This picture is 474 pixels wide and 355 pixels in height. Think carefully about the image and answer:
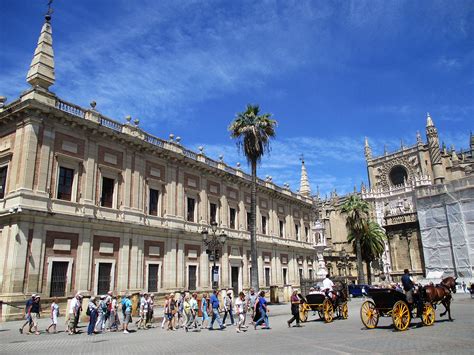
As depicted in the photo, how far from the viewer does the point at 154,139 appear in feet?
91.0

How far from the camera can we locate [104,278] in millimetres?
22609

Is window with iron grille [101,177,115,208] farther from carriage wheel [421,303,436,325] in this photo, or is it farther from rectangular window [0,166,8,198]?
carriage wheel [421,303,436,325]

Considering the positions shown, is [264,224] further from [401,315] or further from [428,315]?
[401,315]

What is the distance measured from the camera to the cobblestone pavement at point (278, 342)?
8.67 m

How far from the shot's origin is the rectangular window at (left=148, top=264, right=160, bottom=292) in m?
25.4

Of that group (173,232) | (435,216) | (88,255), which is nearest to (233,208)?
(173,232)

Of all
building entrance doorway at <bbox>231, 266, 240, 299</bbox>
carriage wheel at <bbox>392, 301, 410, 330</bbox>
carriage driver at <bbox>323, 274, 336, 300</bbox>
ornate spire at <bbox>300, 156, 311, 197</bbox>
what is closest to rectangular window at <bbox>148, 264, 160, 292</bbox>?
building entrance doorway at <bbox>231, 266, 240, 299</bbox>

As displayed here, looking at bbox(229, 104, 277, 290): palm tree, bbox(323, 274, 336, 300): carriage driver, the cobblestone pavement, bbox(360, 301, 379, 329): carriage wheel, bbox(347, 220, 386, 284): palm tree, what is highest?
bbox(229, 104, 277, 290): palm tree

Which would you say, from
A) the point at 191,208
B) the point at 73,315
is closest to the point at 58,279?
the point at 73,315

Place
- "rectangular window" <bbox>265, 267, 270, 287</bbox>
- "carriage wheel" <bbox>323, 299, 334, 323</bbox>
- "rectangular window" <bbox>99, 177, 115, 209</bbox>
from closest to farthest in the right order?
"carriage wheel" <bbox>323, 299, 334, 323</bbox> → "rectangular window" <bbox>99, 177, 115, 209</bbox> → "rectangular window" <bbox>265, 267, 270, 287</bbox>

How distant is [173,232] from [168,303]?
12058 millimetres

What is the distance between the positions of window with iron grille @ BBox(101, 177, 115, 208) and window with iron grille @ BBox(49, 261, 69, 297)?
177 inches

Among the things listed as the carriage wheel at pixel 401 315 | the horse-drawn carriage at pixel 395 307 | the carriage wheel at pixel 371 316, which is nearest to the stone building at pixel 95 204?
the carriage wheel at pixel 371 316

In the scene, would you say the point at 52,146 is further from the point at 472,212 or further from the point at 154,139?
the point at 472,212
